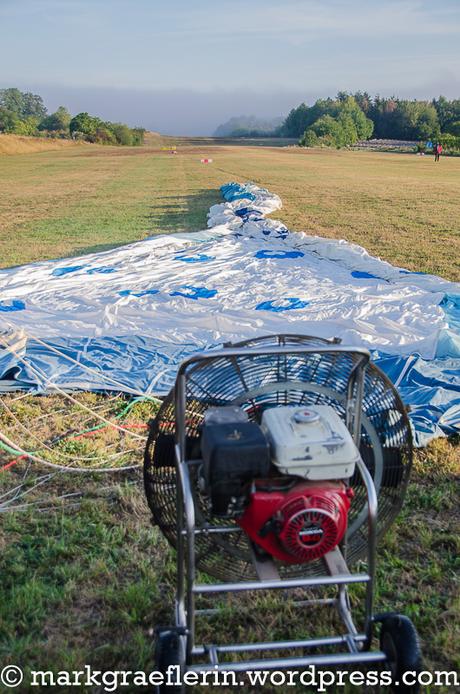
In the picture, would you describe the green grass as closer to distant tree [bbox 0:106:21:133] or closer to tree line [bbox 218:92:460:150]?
tree line [bbox 218:92:460:150]

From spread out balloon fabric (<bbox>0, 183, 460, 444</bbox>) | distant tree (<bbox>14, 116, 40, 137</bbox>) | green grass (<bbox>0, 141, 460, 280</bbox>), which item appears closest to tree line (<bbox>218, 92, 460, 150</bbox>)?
distant tree (<bbox>14, 116, 40, 137</bbox>)

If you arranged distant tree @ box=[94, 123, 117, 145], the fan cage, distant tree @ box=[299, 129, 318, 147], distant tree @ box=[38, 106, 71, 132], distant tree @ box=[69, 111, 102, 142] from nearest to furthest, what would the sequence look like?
the fan cage, distant tree @ box=[94, 123, 117, 145], distant tree @ box=[299, 129, 318, 147], distant tree @ box=[69, 111, 102, 142], distant tree @ box=[38, 106, 71, 132]

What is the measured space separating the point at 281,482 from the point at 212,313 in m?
3.55

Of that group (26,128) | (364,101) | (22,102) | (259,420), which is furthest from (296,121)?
(259,420)

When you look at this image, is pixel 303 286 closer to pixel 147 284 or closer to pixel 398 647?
pixel 147 284

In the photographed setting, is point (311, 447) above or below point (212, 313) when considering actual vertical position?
above

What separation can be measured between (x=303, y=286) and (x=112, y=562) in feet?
12.9

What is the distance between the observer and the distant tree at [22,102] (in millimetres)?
161375

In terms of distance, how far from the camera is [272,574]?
74.4 inches

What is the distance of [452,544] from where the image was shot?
2697 mm

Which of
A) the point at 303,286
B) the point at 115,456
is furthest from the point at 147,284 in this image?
the point at 115,456

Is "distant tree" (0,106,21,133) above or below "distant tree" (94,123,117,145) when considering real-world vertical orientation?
above

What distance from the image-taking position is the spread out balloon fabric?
429cm

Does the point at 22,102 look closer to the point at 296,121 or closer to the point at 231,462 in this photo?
the point at 296,121
